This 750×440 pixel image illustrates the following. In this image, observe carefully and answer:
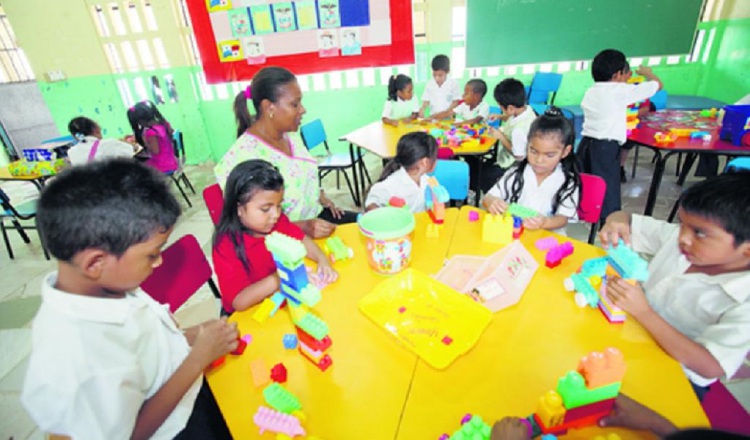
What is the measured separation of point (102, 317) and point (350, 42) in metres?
5.03

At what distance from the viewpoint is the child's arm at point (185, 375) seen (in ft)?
2.94

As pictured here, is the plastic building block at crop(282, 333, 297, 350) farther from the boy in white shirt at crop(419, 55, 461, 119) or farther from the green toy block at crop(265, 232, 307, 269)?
the boy in white shirt at crop(419, 55, 461, 119)

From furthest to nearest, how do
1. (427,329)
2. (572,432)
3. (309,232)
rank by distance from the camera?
(309,232)
(427,329)
(572,432)

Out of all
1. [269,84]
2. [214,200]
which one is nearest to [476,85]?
[269,84]

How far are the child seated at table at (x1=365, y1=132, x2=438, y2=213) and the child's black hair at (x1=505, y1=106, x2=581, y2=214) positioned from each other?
48cm

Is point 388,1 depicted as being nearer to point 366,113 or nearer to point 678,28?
point 366,113

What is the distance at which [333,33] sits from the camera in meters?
5.01

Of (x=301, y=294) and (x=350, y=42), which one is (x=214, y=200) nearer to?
(x=301, y=294)

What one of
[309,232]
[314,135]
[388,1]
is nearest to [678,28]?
[388,1]

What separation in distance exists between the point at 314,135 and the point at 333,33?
1.84 m

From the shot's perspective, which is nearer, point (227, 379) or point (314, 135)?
point (227, 379)

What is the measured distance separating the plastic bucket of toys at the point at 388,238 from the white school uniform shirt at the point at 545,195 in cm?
94

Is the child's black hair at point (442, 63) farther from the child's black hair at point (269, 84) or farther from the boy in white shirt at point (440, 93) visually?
the child's black hair at point (269, 84)

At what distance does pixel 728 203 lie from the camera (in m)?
0.98
